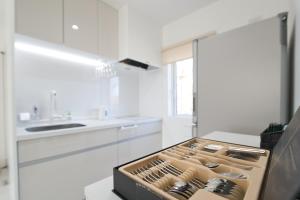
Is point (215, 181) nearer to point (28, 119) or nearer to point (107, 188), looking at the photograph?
point (107, 188)

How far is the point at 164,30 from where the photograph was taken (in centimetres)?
245

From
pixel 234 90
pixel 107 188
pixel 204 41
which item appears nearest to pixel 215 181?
pixel 107 188

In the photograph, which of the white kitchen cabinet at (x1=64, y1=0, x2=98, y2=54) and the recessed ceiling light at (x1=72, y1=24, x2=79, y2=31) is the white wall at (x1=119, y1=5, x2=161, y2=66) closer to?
the white kitchen cabinet at (x1=64, y1=0, x2=98, y2=54)

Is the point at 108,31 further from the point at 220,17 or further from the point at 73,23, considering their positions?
the point at 220,17

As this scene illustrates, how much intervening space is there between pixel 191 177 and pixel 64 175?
1354 millimetres

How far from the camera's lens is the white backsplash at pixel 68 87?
162cm

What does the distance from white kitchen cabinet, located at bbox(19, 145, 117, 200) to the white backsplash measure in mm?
698

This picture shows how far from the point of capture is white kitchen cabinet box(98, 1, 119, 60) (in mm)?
1825

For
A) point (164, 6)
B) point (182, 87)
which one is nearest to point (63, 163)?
point (182, 87)

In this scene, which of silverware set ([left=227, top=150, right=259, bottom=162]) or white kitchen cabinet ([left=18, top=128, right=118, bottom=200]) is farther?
white kitchen cabinet ([left=18, top=128, right=118, bottom=200])

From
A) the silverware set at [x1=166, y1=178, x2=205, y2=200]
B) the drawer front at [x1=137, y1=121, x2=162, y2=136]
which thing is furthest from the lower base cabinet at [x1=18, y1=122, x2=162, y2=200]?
the silverware set at [x1=166, y1=178, x2=205, y2=200]

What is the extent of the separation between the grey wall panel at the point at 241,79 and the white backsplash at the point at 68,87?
1405mm

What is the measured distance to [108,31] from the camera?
190 cm

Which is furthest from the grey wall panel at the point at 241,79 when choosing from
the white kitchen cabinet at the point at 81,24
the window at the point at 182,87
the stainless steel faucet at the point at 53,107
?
the stainless steel faucet at the point at 53,107
